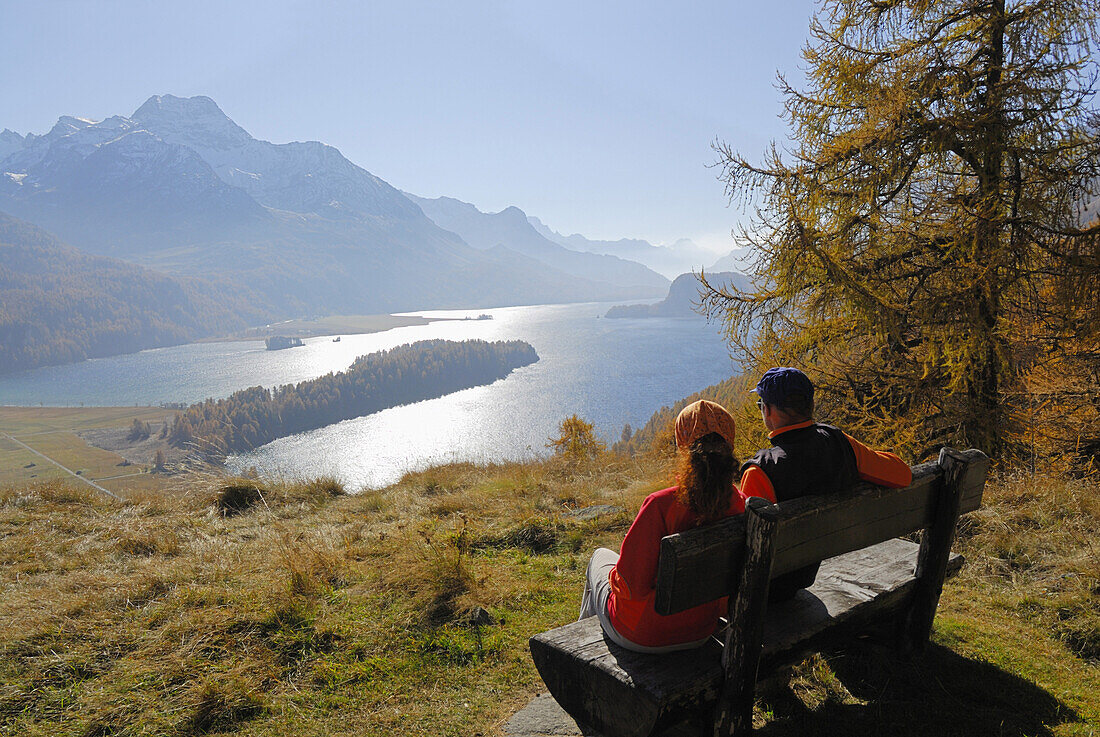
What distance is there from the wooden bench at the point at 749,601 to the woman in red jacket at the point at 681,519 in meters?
0.09

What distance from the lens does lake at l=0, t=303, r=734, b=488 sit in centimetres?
9244

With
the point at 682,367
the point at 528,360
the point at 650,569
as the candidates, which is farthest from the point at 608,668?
the point at 528,360

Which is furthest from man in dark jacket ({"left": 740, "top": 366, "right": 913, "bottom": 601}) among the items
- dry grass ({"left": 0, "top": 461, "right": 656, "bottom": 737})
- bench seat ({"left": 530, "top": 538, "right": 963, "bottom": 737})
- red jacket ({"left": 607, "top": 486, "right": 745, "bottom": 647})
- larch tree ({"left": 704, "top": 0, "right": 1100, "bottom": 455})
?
larch tree ({"left": 704, "top": 0, "right": 1100, "bottom": 455})

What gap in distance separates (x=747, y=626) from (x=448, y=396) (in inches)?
5414

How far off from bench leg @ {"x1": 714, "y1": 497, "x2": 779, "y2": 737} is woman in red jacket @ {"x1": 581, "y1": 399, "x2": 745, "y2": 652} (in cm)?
17

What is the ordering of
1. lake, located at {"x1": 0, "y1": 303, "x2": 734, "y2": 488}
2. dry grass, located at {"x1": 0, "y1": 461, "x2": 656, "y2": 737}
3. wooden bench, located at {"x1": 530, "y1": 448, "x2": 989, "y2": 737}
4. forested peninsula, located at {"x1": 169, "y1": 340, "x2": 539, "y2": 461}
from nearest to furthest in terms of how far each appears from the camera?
1. wooden bench, located at {"x1": 530, "y1": 448, "x2": 989, "y2": 737}
2. dry grass, located at {"x1": 0, "y1": 461, "x2": 656, "y2": 737}
3. lake, located at {"x1": 0, "y1": 303, "x2": 734, "y2": 488}
4. forested peninsula, located at {"x1": 169, "y1": 340, "x2": 539, "y2": 461}

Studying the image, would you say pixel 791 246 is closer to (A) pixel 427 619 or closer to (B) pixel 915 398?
(B) pixel 915 398

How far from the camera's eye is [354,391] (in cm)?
12438

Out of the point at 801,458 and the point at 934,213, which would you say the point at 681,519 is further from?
the point at 934,213

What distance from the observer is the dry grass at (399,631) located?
2977 mm

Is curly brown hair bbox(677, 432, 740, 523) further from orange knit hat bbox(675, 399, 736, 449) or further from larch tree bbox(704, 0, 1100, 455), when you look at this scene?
larch tree bbox(704, 0, 1100, 455)

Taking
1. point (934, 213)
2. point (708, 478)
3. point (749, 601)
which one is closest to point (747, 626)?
point (749, 601)

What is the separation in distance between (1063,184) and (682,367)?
14029cm

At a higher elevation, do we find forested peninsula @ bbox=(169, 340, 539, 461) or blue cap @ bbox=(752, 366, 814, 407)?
blue cap @ bbox=(752, 366, 814, 407)
